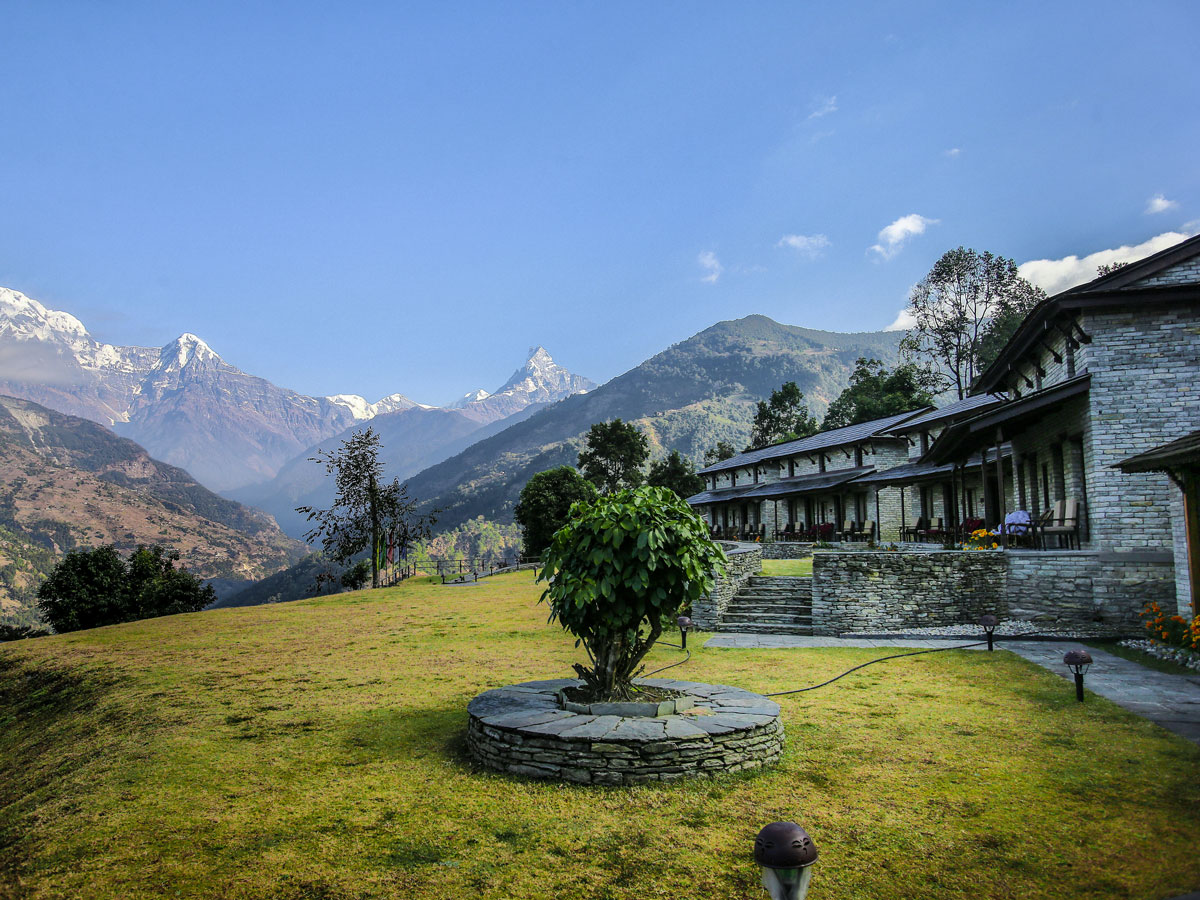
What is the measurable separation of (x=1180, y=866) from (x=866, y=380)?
55356mm

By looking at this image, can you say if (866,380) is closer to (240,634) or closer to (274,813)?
(240,634)

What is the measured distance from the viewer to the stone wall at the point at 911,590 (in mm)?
14383

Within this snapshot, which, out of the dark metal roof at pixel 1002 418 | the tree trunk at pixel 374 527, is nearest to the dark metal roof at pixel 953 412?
the dark metal roof at pixel 1002 418

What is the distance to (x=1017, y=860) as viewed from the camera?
445cm

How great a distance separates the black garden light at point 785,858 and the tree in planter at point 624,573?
10.9 ft

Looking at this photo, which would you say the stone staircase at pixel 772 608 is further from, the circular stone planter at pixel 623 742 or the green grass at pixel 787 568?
the circular stone planter at pixel 623 742

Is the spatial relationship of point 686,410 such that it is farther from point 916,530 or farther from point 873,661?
point 873,661

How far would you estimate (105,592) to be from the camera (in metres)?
27.7

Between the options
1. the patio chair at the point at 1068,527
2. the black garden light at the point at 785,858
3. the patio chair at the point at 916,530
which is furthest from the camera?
the patio chair at the point at 916,530

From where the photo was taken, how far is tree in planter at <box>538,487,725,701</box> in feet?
22.1

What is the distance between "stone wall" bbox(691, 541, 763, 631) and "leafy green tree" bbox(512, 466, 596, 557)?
2856 cm

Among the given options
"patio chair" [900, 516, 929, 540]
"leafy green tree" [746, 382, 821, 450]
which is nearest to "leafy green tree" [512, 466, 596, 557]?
"leafy green tree" [746, 382, 821, 450]

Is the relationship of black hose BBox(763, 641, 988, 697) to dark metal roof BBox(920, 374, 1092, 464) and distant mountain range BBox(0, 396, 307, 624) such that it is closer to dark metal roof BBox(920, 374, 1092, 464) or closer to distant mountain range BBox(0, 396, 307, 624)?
dark metal roof BBox(920, 374, 1092, 464)

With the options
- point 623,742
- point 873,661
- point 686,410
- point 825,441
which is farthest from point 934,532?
point 686,410
